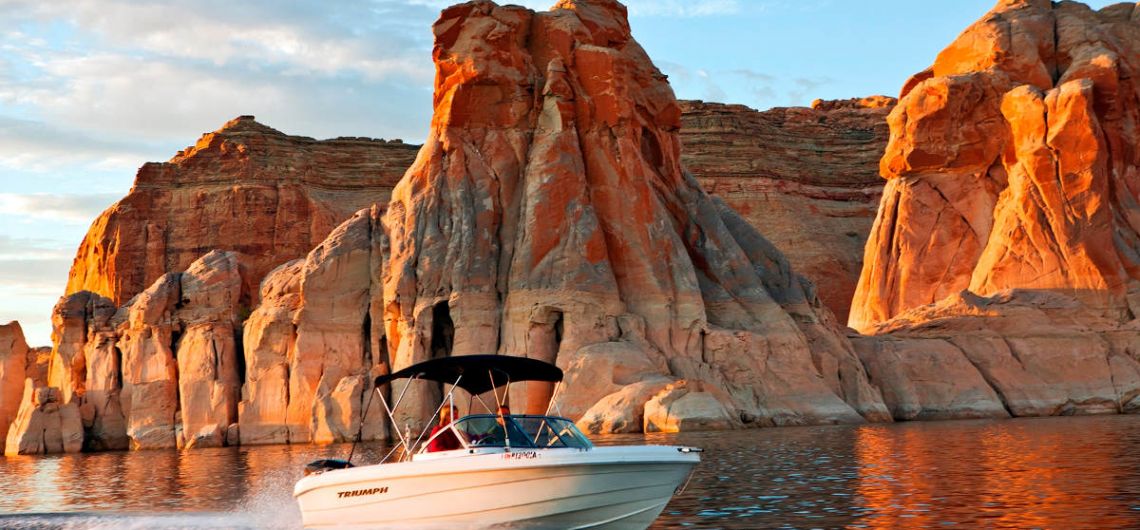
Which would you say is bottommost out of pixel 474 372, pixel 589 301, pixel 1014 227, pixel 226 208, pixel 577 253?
pixel 474 372

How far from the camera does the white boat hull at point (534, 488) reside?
19344mm

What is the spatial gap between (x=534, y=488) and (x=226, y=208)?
86.1 m

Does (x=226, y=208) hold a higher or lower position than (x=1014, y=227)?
higher

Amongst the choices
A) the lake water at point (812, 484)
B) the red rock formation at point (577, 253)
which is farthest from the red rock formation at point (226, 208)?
the lake water at point (812, 484)

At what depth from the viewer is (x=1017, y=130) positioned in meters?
67.9

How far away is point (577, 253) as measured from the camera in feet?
168

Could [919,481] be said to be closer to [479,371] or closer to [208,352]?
[479,371]

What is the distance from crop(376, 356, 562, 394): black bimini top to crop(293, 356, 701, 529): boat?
154 centimetres

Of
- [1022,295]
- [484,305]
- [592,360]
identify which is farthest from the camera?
[1022,295]

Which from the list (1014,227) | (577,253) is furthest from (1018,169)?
(577,253)

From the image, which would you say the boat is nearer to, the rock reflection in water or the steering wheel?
the steering wheel

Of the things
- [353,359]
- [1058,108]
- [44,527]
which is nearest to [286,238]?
[353,359]

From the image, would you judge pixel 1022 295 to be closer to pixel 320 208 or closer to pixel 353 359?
pixel 353 359

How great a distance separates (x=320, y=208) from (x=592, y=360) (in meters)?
58.5
